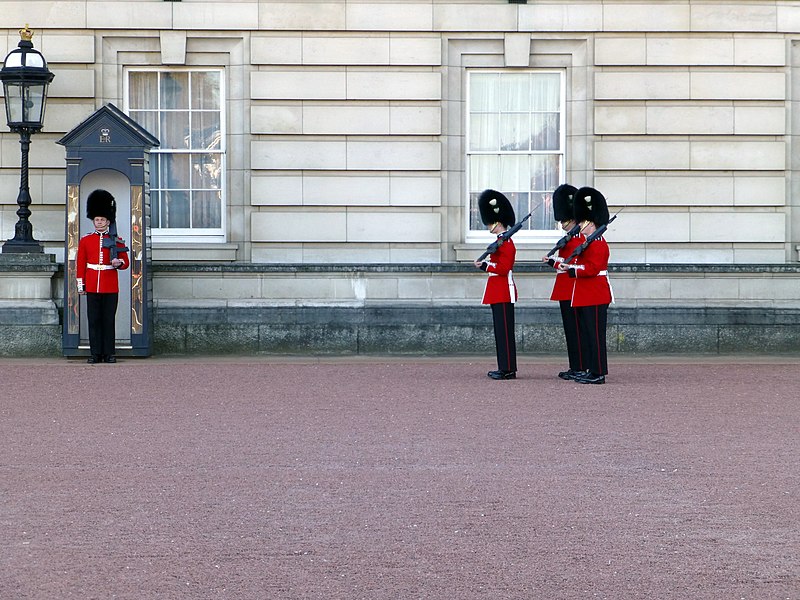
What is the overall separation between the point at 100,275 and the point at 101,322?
0.45m

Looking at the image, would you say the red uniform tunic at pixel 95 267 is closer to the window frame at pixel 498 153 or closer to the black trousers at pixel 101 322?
the black trousers at pixel 101 322

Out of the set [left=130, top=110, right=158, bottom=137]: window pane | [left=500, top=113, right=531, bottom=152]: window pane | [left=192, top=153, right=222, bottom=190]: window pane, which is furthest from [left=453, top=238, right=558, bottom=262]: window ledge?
[left=130, top=110, right=158, bottom=137]: window pane

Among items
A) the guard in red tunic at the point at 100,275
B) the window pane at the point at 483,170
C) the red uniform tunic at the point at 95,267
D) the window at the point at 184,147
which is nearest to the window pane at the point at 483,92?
the window pane at the point at 483,170

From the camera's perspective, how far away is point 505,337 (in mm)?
12242

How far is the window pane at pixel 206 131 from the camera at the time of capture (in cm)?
1531

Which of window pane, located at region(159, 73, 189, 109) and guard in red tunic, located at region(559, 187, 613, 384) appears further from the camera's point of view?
window pane, located at region(159, 73, 189, 109)

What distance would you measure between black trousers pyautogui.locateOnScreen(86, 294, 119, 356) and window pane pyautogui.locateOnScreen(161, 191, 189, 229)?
1811 millimetres

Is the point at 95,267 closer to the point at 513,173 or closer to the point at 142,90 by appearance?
the point at 142,90

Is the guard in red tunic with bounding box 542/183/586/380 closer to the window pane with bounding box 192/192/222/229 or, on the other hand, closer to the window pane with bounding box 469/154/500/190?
the window pane with bounding box 469/154/500/190

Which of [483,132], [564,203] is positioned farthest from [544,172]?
[564,203]

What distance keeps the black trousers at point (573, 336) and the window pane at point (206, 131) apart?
15.4 feet

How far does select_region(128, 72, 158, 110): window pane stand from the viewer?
15273mm

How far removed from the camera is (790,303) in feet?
49.7

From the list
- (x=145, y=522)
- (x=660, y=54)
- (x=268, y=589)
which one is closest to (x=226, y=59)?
(x=660, y=54)
